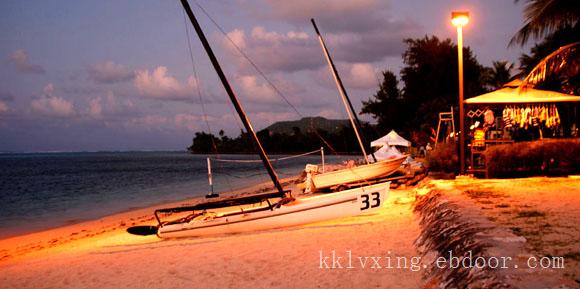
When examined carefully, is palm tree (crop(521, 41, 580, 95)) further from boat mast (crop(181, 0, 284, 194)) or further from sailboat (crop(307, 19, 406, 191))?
boat mast (crop(181, 0, 284, 194))

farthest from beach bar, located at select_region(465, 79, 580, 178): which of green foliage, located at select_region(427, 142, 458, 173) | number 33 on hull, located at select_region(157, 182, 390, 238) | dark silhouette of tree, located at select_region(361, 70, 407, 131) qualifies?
dark silhouette of tree, located at select_region(361, 70, 407, 131)

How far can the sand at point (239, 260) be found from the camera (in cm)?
686

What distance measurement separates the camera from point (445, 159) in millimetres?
15734

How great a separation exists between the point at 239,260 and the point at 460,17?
1005 cm

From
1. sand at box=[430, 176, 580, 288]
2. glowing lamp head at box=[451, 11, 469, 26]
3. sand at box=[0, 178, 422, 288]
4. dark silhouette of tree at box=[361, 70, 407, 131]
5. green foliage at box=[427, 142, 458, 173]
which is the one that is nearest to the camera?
sand at box=[430, 176, 580, 288]

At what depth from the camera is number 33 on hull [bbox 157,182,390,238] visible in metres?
10.6

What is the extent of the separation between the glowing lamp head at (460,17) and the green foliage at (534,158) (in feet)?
13.9

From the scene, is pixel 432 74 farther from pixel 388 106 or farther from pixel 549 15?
pixel 549 15

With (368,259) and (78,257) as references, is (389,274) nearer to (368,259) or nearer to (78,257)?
(368,259)

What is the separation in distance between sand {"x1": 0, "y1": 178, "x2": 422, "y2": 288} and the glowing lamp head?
603 cm

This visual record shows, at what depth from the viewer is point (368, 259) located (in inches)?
287

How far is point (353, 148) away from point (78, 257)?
12357cm

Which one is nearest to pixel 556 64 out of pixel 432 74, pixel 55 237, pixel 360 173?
pixel 360 173

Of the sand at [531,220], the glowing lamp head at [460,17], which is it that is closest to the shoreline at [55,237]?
the sand at [531,220]
